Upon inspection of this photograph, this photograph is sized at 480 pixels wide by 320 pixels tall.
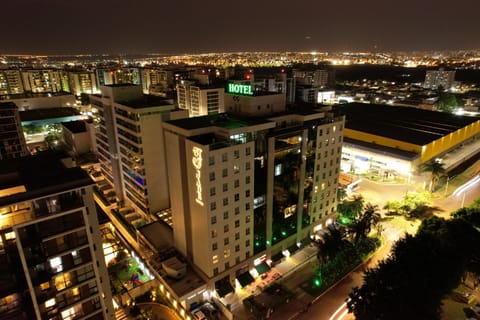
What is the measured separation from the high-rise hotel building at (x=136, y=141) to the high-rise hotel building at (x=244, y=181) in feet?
41.3

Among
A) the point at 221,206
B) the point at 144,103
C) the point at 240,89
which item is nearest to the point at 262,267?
the point at 221,206

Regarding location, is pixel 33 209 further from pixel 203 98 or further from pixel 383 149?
pixel 383 149

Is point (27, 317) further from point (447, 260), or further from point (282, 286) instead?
point (447, 260)

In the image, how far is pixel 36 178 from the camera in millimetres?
26094

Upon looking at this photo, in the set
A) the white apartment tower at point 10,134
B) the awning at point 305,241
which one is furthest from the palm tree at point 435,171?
the white apartment tower at point 10,134

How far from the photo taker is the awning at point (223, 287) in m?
41.2

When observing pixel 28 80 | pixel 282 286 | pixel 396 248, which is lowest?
pixel 282 286

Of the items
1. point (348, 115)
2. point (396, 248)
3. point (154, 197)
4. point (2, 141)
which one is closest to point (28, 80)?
point (2, 141)

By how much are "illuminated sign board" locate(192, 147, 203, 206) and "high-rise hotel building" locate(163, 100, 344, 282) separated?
0.12m

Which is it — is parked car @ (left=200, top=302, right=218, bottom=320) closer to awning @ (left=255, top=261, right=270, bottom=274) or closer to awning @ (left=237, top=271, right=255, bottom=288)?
awning @ (left=237, top=271, right=255, bottom=288)

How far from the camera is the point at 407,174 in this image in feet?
257


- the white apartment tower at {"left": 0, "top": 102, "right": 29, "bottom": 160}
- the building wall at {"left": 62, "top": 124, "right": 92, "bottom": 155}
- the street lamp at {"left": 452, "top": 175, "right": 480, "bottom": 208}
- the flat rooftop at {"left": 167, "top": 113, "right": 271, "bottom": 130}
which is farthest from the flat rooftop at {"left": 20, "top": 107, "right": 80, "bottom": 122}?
the street lamp at {"left": 452, "top": 175, "right": 480, "bottom": 208}

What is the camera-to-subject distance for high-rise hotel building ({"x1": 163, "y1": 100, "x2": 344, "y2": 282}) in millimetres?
37656

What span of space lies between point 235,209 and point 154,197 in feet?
70.9
